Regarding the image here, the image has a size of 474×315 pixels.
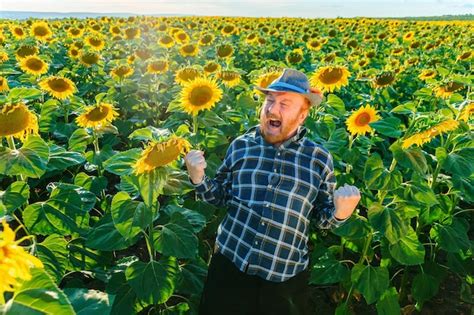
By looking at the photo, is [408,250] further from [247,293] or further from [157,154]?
[157,154]

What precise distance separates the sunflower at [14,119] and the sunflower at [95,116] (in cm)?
95

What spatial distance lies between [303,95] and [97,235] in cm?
132

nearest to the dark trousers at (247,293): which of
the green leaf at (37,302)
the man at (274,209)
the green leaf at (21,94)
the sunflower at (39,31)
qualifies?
the man at (274,209)

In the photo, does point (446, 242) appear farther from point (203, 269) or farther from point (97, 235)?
point (97, 235)

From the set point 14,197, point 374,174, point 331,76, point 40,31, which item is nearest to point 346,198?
point 374,174

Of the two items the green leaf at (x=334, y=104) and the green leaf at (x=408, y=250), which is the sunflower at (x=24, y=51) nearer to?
the green leaf at (x=334, y=104)

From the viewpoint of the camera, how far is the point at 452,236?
9.87 feet

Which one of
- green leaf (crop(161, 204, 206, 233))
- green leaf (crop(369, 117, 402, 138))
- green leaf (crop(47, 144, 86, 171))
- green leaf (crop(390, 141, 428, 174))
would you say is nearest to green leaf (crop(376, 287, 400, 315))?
green leaf (crop(390, 141, 428, 174))

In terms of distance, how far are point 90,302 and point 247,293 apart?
117 cm

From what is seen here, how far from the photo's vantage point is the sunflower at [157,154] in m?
2.01

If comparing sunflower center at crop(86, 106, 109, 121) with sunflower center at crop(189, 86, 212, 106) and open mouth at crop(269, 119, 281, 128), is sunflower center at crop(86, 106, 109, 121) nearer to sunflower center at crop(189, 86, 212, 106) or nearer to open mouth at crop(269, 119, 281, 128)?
sunflower center at crop(189, 86, 212, 106)

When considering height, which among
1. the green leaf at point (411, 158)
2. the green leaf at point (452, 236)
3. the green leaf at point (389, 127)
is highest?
the green leaf at point (389, 127)

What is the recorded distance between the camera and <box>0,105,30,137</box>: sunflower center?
2260 millimetres

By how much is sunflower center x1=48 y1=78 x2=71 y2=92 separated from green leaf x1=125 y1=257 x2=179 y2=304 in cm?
247
